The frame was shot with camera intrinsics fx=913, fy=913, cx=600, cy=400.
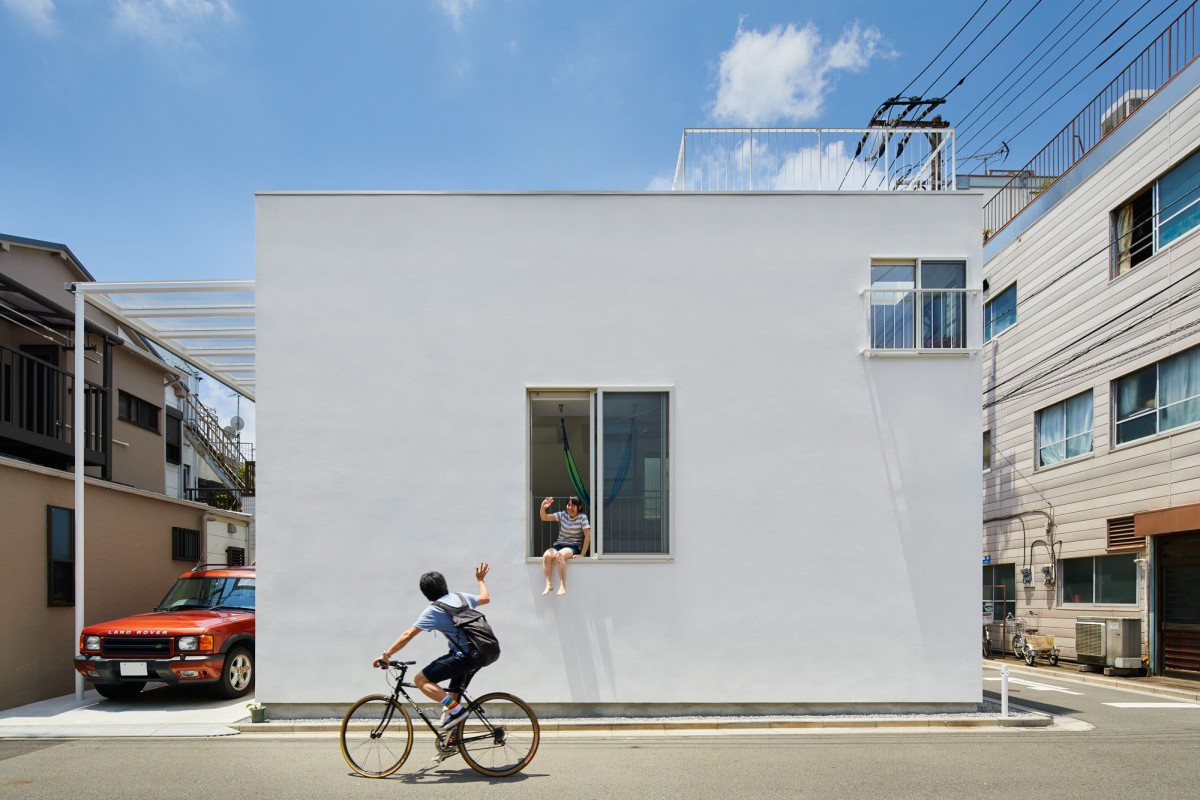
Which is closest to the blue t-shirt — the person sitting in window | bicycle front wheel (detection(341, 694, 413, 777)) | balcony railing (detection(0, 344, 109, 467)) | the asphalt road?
bicycle front wheel (detection(341, 694, 413, 777))

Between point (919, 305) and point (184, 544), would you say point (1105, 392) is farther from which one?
point (184, 544)

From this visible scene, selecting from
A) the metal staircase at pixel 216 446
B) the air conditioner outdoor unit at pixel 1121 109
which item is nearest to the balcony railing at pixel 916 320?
the air conditioner outdoor unit at pixel 1121 109

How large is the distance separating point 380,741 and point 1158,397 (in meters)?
14.8

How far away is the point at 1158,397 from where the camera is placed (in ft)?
53.2

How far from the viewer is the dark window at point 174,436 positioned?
27.3 metres

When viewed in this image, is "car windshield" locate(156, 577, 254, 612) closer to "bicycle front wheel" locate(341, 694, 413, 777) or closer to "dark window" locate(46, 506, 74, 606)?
"dark window" locate(46, 506, 74, 606)

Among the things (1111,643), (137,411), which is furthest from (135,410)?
(1111,643)

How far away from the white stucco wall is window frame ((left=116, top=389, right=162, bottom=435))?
9.90 m

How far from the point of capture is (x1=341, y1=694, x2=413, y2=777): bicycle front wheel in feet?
25.0

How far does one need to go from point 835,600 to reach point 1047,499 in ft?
41.3

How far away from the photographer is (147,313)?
11.7 metres

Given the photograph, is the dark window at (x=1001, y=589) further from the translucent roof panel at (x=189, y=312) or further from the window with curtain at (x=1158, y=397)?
the translucent roof panel at (x=189, y=312)

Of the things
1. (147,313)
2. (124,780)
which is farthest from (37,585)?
(124,780)

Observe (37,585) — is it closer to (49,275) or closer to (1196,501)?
(49,275)
